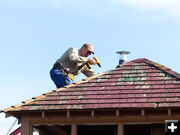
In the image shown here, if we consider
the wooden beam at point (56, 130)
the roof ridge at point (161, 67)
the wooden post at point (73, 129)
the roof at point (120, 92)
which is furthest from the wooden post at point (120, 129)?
the roof ridge at point (161, 67)

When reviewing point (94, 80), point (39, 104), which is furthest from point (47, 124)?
point (94, 80)

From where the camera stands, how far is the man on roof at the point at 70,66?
744 inches

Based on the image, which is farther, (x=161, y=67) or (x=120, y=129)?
(x=161, y=67)

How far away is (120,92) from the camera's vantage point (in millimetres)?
16812

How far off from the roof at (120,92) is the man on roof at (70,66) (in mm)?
1177

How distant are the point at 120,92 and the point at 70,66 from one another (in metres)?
2.80

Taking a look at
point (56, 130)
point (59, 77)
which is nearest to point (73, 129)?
point (56, 130)

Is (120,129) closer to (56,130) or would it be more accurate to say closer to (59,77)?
(56,130)

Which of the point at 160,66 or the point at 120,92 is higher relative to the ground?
the point at 160,66

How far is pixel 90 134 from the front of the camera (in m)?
17.7

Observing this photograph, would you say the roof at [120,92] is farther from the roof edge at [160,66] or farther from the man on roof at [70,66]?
the man on roof at [70,66]

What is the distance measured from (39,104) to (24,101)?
49cm

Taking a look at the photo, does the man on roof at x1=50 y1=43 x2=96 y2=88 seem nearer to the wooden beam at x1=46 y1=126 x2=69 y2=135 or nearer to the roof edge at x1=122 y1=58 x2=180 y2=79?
the roof edge at x1=122 y1=58 x2=180 y2=79

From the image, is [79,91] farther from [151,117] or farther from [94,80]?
[151,117]
